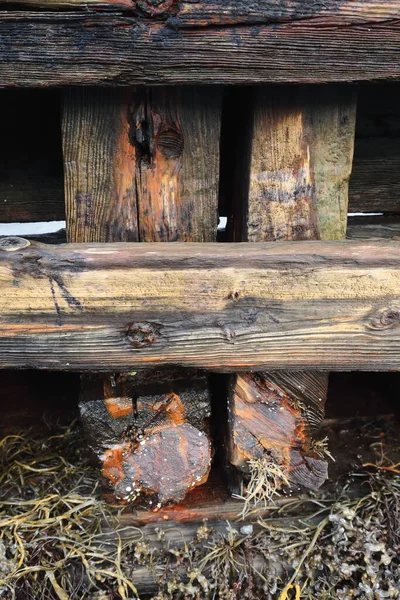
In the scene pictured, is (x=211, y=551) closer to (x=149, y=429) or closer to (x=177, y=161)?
(x=149, y=429)

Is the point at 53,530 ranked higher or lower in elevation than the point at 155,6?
lower

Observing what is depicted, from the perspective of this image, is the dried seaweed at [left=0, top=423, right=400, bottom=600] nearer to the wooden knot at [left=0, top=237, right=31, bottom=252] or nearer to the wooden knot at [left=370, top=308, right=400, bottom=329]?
the wooden knot at [left=370, top=308, right=400, bottom=329]

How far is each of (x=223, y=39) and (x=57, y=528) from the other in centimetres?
156

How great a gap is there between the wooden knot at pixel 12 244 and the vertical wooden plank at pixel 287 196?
0.60m

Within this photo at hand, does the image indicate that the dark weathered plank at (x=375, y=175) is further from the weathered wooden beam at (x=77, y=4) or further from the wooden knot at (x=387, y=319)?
the weathered wooden beam at (x=77, y=4)

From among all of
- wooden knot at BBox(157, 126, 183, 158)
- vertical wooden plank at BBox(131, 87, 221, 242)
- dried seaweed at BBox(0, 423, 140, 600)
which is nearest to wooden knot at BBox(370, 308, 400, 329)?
vertical wooden plank at BBox(131, 87, 221, 242)

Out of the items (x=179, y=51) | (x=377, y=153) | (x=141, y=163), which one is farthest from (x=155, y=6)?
(x=377, y=153)

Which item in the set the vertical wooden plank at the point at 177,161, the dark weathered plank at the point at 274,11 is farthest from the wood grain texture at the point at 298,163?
the dark weathered plank at the point at 274,11

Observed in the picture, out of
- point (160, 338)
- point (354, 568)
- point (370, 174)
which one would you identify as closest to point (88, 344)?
point (160, 338)

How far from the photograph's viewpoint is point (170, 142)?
147 centimetres

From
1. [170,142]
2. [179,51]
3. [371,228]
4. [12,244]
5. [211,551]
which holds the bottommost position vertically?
[211,551]

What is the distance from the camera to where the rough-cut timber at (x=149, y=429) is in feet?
5.56

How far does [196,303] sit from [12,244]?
0.50 metres

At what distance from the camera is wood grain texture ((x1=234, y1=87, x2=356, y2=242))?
57.4 inches
